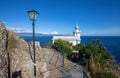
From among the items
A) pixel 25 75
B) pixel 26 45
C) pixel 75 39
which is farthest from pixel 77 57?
pixel 75 39

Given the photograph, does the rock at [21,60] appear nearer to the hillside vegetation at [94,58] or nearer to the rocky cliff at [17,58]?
the rocky cliff at [17,58]

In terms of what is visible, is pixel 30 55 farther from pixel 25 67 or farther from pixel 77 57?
pixel 77 57

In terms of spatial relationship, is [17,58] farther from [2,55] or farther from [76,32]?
[76,32]

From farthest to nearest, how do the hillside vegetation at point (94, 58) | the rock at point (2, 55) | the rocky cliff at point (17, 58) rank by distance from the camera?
the hillside vegetation at point (94, 58) → the rocky cliff at point (17, 58) → the rock at point (2, 55)

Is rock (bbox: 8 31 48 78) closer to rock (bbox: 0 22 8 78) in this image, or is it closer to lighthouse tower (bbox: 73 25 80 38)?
rock (bbox: 0 22 8 78)

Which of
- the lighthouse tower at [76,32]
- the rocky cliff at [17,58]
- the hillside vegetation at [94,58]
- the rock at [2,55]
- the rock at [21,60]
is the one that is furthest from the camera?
the lighthouse tower at [76,32]

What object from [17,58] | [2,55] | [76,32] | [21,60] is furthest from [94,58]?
[76,32]

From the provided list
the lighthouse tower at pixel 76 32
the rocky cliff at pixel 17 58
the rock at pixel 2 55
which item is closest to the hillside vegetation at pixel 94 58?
the rocky cliff at pixel 17 58

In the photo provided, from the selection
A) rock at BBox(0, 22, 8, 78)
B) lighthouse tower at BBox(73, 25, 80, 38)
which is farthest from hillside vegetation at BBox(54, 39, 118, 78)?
lighthouse tower at BBox(73, 25, 80, 38)

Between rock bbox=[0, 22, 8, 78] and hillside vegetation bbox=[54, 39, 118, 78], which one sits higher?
rock bbox=[0, 22, 8, 78]

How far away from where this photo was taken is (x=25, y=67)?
8.59 m

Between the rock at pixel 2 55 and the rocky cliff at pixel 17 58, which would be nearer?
the rock at pixel 2 55

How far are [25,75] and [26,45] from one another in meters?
2.15

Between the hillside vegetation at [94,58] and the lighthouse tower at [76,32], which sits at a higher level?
the lighthouse tower at [76,32]
